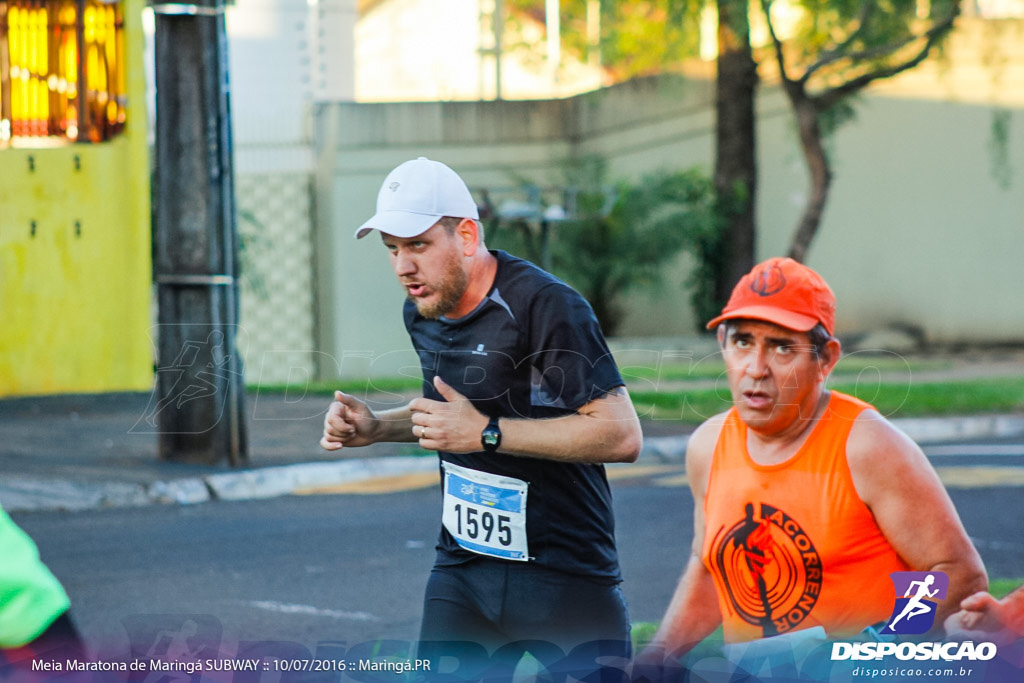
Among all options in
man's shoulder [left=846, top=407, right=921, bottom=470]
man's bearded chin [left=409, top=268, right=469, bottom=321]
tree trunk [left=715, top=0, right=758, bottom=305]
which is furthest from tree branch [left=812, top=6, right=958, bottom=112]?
man's shoulder [left=846, top=407, right=921, bottom=470]

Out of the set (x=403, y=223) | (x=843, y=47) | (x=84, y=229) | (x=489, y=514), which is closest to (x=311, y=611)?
(x=489, y=514)

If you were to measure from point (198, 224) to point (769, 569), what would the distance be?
7330 mm

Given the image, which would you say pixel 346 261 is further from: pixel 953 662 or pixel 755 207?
pixel 953 662

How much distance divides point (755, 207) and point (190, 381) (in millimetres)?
12298

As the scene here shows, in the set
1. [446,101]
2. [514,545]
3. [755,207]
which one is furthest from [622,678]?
[446,101]

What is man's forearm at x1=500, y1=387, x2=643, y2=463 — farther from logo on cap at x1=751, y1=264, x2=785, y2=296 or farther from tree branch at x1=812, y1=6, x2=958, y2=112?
tree branch at x1=812, y1=6, x2=958, y2=112

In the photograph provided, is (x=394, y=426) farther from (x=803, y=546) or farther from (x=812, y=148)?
(x=812, y=148)

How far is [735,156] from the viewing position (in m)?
20.0

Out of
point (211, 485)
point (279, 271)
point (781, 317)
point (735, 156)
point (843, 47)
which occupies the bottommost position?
point (211, 485)

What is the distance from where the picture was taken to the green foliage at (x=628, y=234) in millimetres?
20406

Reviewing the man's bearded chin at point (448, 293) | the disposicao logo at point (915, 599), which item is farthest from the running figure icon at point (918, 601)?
the man's bearded chin at point (448, 293)

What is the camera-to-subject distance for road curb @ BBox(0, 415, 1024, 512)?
29.1 ft

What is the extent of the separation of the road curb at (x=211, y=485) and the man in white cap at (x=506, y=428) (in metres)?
5.69

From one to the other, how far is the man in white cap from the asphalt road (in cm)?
155
